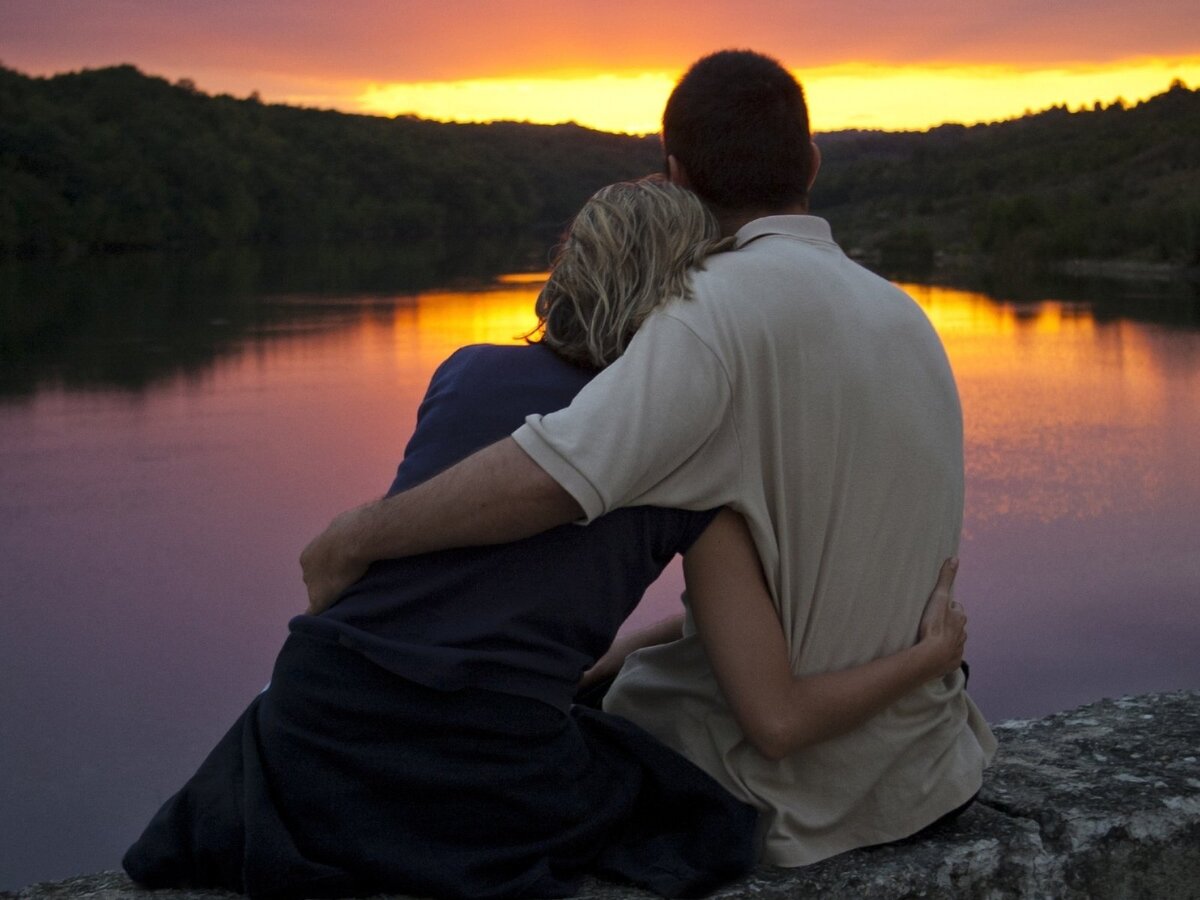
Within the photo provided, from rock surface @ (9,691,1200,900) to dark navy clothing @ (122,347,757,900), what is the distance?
0.09 metres

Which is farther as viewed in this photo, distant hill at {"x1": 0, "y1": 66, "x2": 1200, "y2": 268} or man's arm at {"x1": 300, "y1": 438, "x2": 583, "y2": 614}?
distant hill at {"x1": 0, "y1": 66, "x2": 1200, "y2": 268}

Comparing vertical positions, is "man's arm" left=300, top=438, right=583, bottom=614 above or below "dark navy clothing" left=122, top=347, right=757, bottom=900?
above

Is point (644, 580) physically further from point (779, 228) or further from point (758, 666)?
point (779, 228)

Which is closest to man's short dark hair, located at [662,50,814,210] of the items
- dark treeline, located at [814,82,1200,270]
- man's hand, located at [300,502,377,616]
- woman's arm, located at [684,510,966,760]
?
woman's arm, located at [684,510,966,760]

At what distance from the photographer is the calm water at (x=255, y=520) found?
4.27m

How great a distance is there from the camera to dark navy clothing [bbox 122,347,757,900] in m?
1.08

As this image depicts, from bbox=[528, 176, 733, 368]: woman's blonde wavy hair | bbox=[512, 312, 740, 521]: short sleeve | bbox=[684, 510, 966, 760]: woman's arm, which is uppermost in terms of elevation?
bbox=[528, 176, 733, 368]: woman's blonde wavy hair

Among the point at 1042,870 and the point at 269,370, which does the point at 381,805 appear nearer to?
the point at 1042,870

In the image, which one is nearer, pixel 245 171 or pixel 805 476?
pixel 805 476

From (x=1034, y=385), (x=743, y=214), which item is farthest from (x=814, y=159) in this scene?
(x=1034, y=385)

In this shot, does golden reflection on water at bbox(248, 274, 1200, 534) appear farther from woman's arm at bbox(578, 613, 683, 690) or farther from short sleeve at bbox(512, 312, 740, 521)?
short sleeve at bbox(512, 312, 740, 521)

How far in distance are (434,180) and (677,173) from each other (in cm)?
5479

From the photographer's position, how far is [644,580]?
3.71ft

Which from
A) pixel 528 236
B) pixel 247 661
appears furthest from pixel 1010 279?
pixel 528 236
